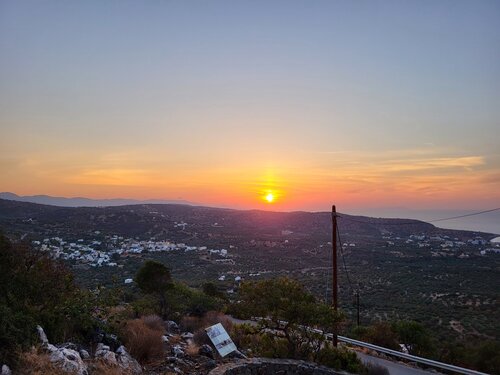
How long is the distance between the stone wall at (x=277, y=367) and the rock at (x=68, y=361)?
142 inches

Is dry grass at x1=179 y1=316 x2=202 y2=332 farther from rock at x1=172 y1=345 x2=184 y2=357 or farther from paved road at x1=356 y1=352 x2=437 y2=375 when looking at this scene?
paved road at x1=356 y1=352 x2=437 y2=375

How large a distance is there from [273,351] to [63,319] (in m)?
5.87

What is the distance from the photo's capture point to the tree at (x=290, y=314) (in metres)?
12.0

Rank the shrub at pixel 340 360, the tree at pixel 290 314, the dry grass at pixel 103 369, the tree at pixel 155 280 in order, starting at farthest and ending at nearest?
the tree at pixel 155 280 → the tree at pixel 290 314 → the shrub at pixel 340 360 → the dry grass at pixel 103 369

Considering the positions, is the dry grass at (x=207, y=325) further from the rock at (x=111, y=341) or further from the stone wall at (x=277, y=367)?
the rock at (x=111, y=341)

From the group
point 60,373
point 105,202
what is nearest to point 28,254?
point 60,373

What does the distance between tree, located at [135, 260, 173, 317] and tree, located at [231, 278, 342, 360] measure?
11912 mm

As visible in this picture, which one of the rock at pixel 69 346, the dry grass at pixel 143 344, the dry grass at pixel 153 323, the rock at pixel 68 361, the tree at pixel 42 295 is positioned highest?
the tree at pixel 42 295

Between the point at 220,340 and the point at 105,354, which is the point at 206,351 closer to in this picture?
the point at 220,340

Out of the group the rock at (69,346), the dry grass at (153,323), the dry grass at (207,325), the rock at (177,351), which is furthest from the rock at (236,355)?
the rock at (69,346)

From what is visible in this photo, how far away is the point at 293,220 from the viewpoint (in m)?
90.8

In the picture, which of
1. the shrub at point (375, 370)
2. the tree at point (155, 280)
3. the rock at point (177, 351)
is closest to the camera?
the rock at point (177, 351)

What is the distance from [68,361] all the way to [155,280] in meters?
15.5

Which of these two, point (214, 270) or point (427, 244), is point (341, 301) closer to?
point (214, 270)
